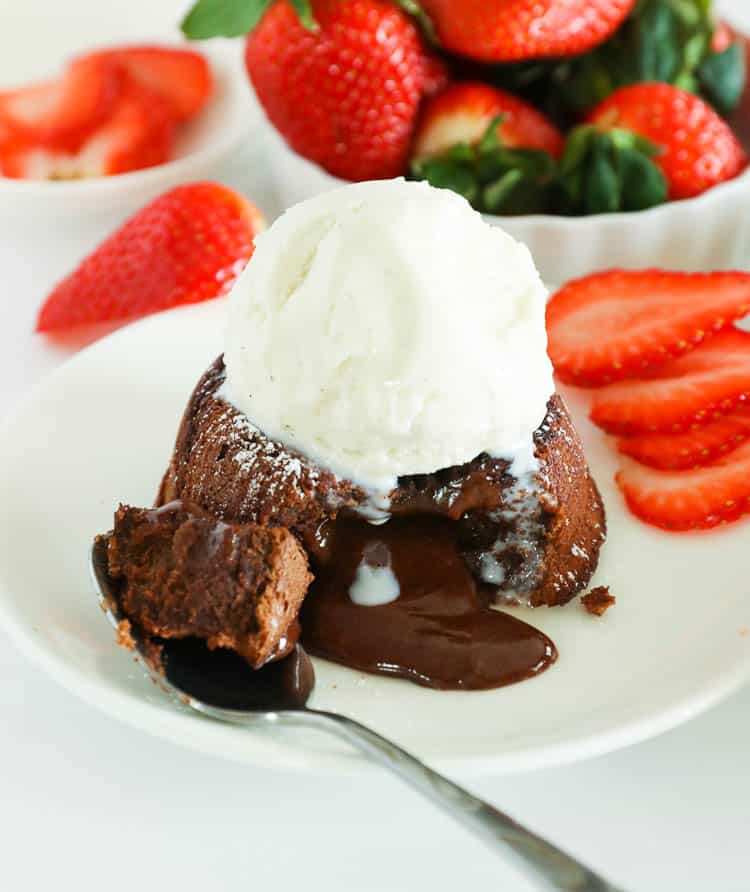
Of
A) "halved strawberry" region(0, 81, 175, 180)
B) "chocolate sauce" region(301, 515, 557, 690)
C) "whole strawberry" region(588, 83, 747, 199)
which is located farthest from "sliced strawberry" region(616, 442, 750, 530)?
"halved strawberry" region(0, 81, 175, 180)

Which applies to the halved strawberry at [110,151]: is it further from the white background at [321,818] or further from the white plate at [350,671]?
the white background at [321,818]

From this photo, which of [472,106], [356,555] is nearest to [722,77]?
[472,106]

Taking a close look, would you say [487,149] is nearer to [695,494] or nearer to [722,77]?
[722,77]

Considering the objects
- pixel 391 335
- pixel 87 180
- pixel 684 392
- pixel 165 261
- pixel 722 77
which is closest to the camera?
pixel 391 335

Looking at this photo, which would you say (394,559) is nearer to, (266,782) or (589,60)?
(266,782)

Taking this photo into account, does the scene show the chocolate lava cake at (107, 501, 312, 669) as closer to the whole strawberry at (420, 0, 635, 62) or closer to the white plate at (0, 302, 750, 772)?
the white plate at (0, 302, 750, 772)

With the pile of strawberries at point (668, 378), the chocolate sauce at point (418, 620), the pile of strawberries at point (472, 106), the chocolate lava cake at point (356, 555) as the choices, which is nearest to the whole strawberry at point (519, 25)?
the pile of strawberries at point (472, 106)

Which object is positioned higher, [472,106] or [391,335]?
[391,335]
